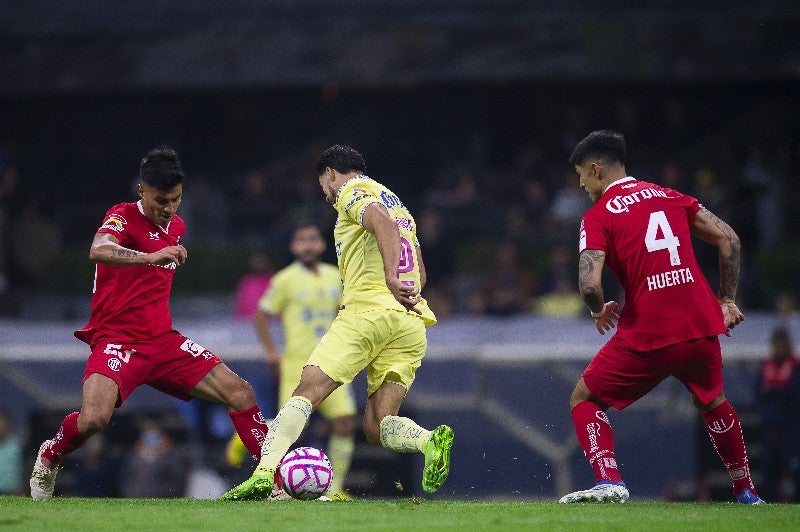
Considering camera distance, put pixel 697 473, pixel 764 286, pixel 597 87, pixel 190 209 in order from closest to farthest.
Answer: pixel 697 473 → pixel 764 286 → pixel 190 209 → pixel 597 87

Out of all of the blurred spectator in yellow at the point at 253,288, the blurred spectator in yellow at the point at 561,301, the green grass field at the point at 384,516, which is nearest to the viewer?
the green grass field at the point at 384,516

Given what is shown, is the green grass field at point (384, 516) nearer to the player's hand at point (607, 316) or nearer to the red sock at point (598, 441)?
the red sock at point (598, 441)

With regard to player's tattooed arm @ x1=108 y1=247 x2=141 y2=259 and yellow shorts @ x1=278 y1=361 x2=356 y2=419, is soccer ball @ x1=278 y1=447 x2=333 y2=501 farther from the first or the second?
yellow shorts @ x1=278 y1=361 x2=356 y2=419

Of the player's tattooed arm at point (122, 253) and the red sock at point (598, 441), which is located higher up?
the player's tattooed arm at point (122, 253)

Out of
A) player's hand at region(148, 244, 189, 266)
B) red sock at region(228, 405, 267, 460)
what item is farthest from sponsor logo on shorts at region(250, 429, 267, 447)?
player's hand at region(148, 244, 189, 266)

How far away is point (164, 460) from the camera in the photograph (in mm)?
13594

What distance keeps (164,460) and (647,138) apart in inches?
353

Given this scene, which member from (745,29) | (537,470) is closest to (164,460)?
(537,470)

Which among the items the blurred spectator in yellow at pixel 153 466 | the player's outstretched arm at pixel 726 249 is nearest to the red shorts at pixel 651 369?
Result: the player's outstretched arm at pixel 726 249

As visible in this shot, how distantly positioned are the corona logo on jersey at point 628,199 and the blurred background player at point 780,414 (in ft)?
18.6

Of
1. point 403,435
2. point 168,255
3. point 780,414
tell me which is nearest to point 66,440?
point 168,255

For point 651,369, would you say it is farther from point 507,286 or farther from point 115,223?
point 507,286

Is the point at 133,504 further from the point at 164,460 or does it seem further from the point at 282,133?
the point at 282,133

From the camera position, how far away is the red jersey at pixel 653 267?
7672mm
